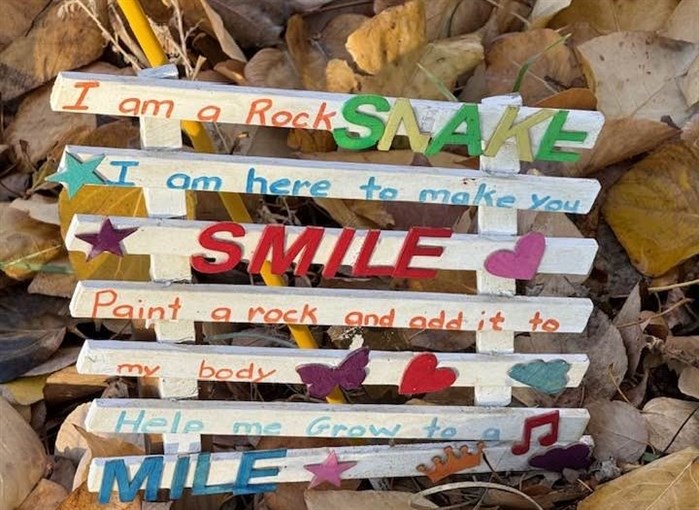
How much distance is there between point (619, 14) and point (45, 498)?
0.82 metres

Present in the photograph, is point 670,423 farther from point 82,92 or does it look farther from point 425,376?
point 82,92

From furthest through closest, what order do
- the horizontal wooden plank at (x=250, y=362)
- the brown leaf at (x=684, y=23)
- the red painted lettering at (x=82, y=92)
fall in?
the brown leaf at (x=684, y=23)
the horizontal wooden plank at (x=250, y=362)
the red painted lettering at (x=82, y=92)

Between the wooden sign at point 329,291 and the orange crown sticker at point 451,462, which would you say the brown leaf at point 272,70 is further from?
the orange crown sticker at point 451,462

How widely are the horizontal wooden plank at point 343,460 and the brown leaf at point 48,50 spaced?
472 mm

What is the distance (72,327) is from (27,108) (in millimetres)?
272

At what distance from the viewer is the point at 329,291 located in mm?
971

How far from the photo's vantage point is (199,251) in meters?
0.93

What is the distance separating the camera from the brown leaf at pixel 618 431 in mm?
1104

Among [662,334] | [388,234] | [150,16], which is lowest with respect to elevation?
[662,334]

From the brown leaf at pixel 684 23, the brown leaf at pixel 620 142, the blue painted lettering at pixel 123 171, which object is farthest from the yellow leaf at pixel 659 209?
the blue painted lettering at pixel 123 171

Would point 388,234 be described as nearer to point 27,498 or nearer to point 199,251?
point 199,251

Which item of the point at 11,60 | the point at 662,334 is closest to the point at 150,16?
the point at 11,60

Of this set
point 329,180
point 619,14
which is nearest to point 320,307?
point 329,180

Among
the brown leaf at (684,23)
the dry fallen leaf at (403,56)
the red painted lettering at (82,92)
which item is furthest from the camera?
the brown leaf at (684,23)
